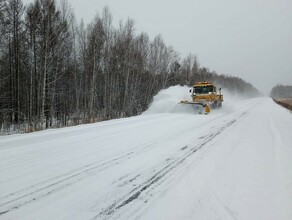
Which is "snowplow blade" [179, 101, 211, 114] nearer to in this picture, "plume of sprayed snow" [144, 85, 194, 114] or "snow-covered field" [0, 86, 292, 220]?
Result: "plume of sprayed snow" [144, 85, 194, 114]

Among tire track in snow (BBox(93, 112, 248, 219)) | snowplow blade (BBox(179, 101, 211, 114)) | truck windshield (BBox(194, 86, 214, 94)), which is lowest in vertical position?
tire track in snow (BBox(93, 112, 248, 219))

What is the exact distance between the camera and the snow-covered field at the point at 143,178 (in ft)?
13.1

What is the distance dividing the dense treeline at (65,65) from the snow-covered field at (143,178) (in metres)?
11.9

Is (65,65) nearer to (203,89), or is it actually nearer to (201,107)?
(203,89)

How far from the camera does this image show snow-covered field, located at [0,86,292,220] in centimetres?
401

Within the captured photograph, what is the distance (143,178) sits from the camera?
5.45 meters

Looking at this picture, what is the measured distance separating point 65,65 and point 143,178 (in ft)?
99.5

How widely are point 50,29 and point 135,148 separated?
57.5ft

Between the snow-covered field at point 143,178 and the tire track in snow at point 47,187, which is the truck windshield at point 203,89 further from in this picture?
the tire track in snow at point 47,187

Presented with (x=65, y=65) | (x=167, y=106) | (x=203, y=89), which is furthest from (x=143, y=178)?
(x=65, y=65)

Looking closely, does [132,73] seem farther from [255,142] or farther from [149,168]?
[149,168]

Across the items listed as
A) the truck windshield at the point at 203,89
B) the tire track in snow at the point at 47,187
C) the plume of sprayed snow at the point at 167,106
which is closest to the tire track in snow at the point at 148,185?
the tire track in snow at the point at 47,187

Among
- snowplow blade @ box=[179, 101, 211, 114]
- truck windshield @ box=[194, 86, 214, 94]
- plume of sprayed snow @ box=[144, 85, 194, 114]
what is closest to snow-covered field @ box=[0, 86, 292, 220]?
snowplow blade @ box=[179, 101, 211, 114]

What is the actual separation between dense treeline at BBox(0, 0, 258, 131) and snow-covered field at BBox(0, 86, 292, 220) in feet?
39.1
